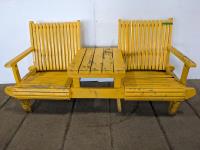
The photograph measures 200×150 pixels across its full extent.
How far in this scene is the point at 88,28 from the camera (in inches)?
120

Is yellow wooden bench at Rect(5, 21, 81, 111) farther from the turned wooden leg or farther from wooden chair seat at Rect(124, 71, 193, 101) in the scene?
wooden chair seat at Rect(124, 71, 193, 101)

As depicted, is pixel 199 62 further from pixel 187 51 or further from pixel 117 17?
pixel 117 17

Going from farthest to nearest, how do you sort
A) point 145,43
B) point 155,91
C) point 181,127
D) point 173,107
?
point 145,43
point 173,107
point 181,127
point 155,91

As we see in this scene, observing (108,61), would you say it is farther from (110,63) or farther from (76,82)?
(76,82)

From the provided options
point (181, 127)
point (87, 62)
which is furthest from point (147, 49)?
point (181, 127)

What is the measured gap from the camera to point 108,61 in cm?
239

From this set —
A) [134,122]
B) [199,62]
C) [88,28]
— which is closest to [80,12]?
[88,28]

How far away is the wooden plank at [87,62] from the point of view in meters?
2.18

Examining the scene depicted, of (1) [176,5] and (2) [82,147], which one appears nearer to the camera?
(2) [82,147]

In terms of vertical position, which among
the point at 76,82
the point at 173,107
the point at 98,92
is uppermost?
the point at 76,82

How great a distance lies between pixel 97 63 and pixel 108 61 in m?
0.13

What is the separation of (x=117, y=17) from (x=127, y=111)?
124cm

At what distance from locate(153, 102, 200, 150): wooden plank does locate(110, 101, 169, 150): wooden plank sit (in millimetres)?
81

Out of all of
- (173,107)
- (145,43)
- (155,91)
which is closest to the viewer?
(155,91)
